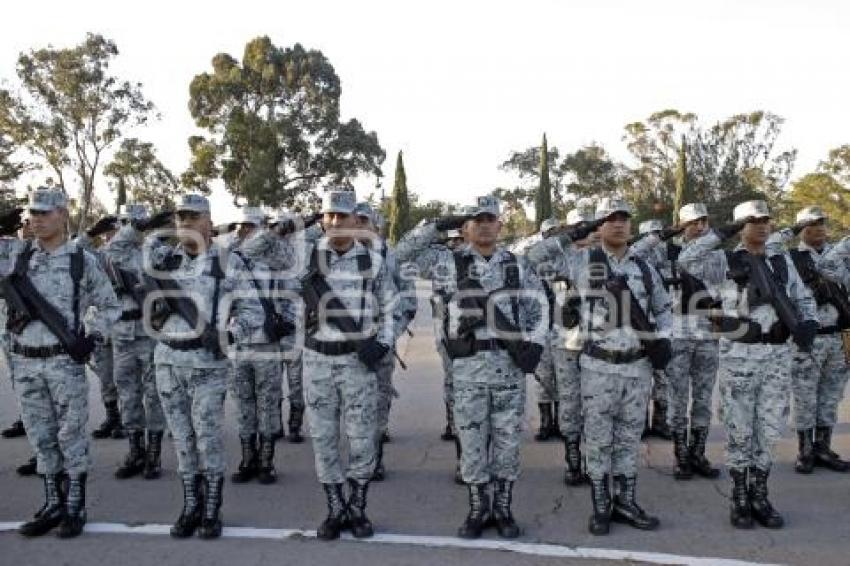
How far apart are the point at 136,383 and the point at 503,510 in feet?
10.5

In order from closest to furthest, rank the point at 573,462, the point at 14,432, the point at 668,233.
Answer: the point at 573,462 → the point at 668,233 → the point at 14,432

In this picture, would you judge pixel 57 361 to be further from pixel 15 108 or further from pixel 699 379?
pixel 15 108

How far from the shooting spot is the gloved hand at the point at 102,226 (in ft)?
18.5

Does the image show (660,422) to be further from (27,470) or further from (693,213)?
(27,470)

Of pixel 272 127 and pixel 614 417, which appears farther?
pixel 272 127

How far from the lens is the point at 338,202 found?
4301 millimetres

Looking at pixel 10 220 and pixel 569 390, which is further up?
pixel 10 220

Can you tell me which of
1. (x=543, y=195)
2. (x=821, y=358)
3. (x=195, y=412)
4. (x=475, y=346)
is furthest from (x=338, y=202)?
(x=543, y=195)

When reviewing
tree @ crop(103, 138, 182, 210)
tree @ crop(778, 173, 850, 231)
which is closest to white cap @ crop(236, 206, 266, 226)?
tree @ crop(103, 138, 182, 210)

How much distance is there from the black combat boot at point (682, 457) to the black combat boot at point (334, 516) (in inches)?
104

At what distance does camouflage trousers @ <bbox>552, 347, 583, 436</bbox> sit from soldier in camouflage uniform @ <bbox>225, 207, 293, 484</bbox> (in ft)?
7.39

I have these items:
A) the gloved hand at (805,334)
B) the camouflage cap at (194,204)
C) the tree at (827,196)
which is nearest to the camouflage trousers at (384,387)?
the camouflage cap at (194,204)

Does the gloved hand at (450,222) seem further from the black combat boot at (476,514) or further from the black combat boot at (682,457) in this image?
the black combat boot at (682,457)

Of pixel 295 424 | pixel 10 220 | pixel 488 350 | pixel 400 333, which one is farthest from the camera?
pixel 295 424
